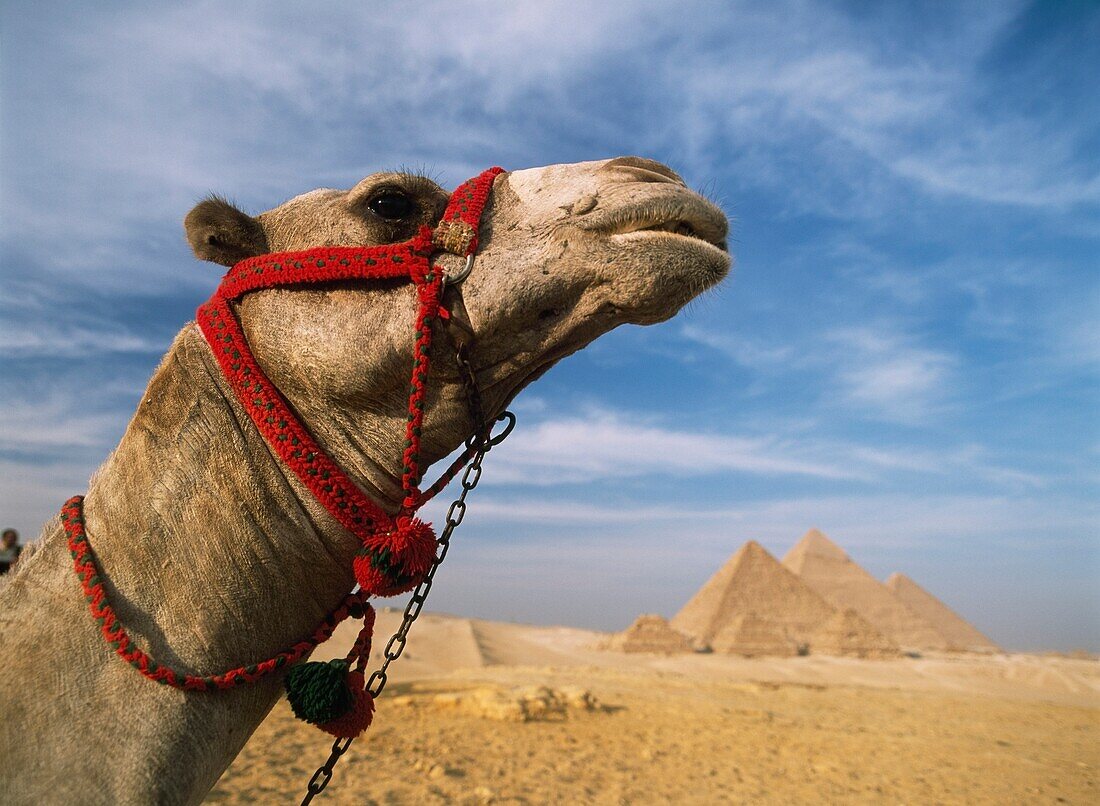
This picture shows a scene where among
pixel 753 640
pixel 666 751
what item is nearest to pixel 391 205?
pixel 666 751

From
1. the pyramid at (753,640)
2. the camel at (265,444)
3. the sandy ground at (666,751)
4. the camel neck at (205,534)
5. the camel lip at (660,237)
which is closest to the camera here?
the camel at (265,444)

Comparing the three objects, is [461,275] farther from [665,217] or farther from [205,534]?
[205,534]

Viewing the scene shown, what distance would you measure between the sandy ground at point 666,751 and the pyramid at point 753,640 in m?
29.2

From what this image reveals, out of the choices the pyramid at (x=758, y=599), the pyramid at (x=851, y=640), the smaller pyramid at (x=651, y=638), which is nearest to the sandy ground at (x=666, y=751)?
the smaller pyramid at (x=651, y=638)

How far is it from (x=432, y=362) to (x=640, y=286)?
57cm

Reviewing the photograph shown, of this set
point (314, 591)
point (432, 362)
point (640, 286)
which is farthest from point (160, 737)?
point (640, 286)

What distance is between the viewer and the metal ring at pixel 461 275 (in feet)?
5.99

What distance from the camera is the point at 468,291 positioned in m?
1.85

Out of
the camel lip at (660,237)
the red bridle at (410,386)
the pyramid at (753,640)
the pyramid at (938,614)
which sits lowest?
the pyramid at (753,640)

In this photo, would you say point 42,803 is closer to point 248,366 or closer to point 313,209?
point 248,366

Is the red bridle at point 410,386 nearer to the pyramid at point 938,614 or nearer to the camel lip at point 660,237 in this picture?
the camel lip at point 660,237

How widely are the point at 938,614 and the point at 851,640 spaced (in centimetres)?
4726

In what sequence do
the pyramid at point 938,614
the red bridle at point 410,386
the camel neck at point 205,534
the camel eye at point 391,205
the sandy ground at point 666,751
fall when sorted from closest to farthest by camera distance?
the camel neck at point 205,534 → the red bridle at point 410,386 → the camel eye at point 391,205 → the sandy ground at point 666,751 → the pyramid at point 938,614

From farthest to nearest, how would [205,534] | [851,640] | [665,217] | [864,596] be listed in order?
[864,596] → [851,640] → [665,217] → [205,534]
